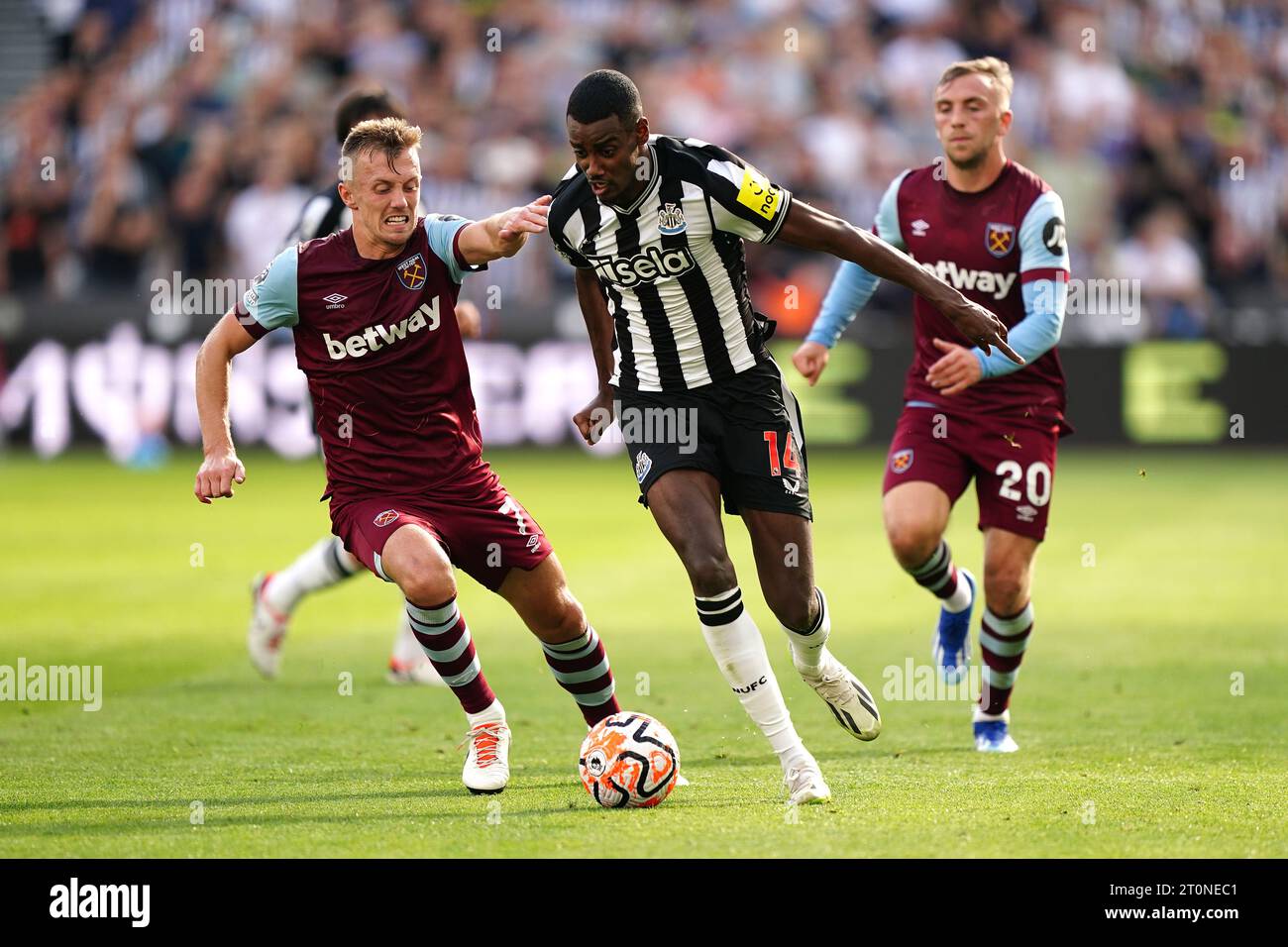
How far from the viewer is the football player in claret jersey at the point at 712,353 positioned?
20.1 ft

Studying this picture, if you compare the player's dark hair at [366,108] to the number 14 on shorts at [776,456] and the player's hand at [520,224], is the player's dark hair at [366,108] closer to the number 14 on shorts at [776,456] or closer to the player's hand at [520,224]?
the player's hand at [520,224]

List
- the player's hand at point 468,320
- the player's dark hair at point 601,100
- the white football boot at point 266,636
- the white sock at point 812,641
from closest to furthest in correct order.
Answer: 1. the player's dark hair at point 601,100
2. the white sock at point 812,641
3. the player's hand at point 468,320
4. the white football boot at point 266,636

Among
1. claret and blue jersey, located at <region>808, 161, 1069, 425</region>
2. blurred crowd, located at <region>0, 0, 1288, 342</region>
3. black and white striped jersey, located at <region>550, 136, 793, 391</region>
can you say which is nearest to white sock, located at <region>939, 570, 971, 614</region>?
claret and blue jersey, located at <region>808, 161, 1069, 425</region>

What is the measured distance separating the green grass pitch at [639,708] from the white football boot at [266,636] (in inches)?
Result: 6.3

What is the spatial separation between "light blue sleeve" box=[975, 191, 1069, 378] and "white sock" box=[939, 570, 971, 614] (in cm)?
121

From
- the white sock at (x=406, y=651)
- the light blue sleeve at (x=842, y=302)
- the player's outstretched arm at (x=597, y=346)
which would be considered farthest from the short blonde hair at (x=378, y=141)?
the white sock at (x=406, y=651)

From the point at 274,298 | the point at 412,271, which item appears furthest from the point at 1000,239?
the point at 274,298

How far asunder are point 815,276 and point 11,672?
12.0 meters

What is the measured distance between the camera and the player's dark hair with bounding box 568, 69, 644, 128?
5906mm

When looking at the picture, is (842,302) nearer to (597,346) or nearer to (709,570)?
(597,346)

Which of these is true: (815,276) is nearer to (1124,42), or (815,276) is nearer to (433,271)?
(1124,42)

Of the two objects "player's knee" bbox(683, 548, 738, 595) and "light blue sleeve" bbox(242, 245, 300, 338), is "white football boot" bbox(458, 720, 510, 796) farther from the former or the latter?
"light blue sleeve" bbox(242, 245, 300, 338)
